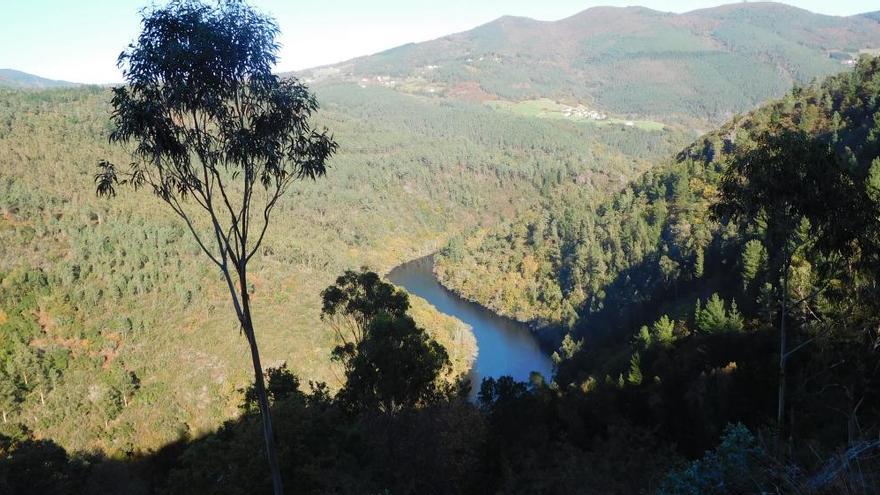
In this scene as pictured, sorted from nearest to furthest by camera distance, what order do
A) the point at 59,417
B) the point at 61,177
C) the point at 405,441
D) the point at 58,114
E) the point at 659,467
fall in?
1. the point at 659,467
2. the point at 405,441
3. the point at 59,417
4. the point at 61,177
5. the point at 58,114

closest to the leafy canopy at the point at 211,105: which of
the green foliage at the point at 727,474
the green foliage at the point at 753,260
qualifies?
the green foliage at the point at 727,474

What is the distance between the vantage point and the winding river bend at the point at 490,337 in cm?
7131

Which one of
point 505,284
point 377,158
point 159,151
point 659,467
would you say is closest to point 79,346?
point 159,151

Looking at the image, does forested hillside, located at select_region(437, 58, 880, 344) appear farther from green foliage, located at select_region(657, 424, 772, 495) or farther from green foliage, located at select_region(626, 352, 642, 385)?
green foliage, located at select_region(657, 424, 772, 495)

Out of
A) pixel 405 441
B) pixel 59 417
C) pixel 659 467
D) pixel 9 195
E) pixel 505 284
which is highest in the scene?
pixel 9 195

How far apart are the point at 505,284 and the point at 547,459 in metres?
80.5

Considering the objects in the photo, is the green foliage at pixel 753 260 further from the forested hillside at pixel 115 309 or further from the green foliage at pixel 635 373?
the forested hillside at pixel 115 309

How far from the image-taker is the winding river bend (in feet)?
234

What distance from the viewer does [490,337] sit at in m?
83.6

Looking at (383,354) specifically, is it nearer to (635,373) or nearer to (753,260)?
(635,373)

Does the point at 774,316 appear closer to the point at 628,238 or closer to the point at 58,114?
the point at 628,238

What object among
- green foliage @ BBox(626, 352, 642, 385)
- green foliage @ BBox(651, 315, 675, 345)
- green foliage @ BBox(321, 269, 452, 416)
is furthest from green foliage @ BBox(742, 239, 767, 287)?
green foliage @ BBox(321, 269, 452, 416)

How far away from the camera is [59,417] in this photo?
47.3m

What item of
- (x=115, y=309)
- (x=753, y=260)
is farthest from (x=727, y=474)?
(x=115, y=309)
